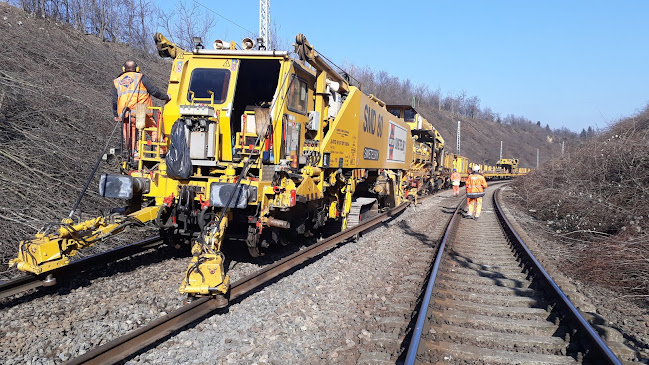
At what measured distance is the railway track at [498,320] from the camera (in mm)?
3830

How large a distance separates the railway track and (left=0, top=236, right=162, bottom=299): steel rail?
4.09 meters

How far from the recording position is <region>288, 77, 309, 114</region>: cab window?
6.55m

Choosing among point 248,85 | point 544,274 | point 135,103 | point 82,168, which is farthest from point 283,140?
point 82,168

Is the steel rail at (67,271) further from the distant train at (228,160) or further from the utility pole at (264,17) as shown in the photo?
the utility pole at (264,17)

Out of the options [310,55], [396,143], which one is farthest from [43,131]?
[396,143]

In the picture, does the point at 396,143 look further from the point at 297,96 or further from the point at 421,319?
the point at 421,319

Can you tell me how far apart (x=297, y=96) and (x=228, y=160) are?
152 cm

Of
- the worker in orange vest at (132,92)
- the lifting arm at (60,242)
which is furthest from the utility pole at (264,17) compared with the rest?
the lifting arm at (60,242)

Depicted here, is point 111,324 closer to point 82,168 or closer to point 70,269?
point 70,269

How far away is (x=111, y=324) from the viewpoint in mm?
4094

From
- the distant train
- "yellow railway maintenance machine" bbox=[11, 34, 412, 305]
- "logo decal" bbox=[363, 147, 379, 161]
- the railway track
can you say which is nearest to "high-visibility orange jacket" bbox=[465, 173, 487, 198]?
"logo decal" bbox=[363, 147, 379, 161]

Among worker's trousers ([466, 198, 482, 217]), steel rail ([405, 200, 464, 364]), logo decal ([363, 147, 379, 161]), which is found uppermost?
logo decal ([363, 147, 379, 161])

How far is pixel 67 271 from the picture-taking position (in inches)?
204

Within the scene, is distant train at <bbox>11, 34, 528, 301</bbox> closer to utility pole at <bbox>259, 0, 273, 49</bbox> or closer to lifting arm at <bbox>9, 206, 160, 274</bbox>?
lifting arm at <bbox>9, 206, 160, 274</bbox>
